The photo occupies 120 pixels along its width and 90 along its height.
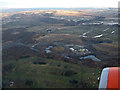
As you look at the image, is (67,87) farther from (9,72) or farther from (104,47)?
(104,47)

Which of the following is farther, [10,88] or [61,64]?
[61,64]

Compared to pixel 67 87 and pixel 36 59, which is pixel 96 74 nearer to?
pixel 67 87

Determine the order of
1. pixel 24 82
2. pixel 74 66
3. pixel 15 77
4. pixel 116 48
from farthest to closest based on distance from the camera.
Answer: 1. pixel 116 48
2. pixel 74 66
3. pixel 15 77
4. pixel 24 82

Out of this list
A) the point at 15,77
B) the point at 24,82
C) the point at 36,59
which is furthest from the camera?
the point at 36,59

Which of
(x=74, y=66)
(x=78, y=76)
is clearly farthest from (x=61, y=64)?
(x=78, y=76)

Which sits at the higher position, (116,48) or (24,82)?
(116,48)

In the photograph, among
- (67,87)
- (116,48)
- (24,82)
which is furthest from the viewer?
(116,48)

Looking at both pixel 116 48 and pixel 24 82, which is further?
pixel 116 48

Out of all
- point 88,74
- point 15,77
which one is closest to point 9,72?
point 15,77

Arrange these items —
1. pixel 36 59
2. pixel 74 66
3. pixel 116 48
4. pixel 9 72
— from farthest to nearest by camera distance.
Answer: pixel 116 48
pixel 36 59
pixel 74 66
pixel 9 72
